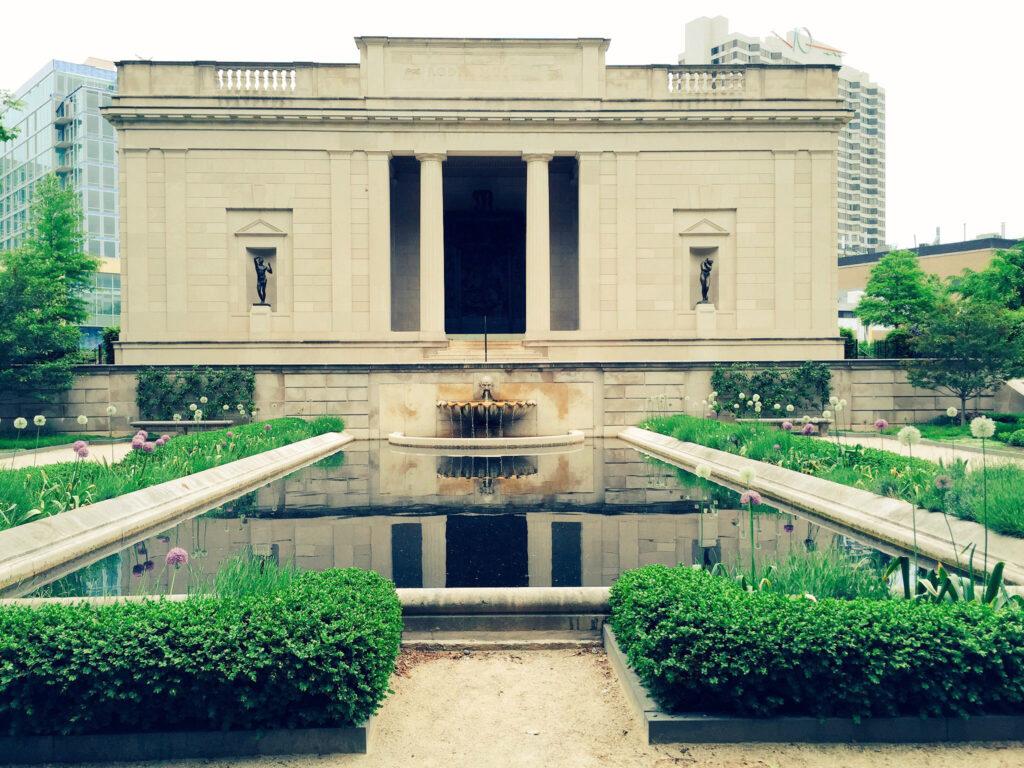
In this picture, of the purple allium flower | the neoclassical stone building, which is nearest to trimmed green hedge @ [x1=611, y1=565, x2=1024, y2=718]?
the purple allium flower

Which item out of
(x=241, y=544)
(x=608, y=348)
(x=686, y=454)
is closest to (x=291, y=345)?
(x=608, y=348)

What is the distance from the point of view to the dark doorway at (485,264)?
40.6 meters

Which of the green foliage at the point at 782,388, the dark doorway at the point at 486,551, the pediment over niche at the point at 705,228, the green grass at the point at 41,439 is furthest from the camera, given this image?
the pediment over niche at the point at 705,228

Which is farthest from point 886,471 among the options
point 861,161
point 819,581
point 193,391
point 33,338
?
point 861,161

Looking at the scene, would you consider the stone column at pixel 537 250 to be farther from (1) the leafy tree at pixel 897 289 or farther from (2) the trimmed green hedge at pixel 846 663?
(1) the leafy tree at pixel 897 289

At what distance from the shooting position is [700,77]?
3372 centimetres

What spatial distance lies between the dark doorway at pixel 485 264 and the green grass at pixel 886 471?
2385cm

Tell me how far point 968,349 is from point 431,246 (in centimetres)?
2084

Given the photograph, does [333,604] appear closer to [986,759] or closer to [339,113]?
[986,759]

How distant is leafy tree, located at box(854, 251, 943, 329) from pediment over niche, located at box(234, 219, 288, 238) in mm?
48370

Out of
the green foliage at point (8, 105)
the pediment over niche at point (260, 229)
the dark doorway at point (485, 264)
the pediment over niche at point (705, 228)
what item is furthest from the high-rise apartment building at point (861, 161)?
the green foliage at point (8, 105)

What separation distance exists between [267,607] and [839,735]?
11.9 ft

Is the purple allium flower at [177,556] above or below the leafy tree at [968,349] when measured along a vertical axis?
below

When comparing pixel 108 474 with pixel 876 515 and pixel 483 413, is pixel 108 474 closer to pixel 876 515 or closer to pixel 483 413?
pixel 876 515
